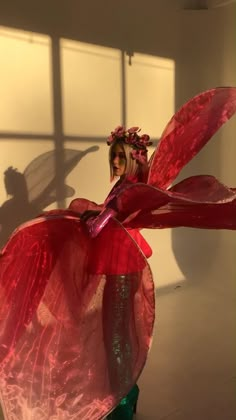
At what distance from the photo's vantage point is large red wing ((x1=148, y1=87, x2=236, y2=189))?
3.04 feet

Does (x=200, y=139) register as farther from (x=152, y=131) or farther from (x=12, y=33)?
(x=152, y=131)

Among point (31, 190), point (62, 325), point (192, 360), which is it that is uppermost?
point (31, 190)

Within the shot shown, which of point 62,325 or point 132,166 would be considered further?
point 132,166

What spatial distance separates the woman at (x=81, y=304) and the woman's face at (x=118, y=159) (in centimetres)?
24

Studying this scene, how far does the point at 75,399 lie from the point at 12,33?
1197 millimetres

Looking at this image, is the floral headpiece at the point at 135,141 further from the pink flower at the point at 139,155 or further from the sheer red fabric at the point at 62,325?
the sheer red fabric at the point at 62,325

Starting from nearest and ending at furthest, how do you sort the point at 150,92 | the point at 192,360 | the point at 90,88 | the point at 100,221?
1. the point at 100,221
2. the point at 192,360
3. the point at 90,88
4. the point at 150,92

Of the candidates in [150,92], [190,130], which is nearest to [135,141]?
[190,130]

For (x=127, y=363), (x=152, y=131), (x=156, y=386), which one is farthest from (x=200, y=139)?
(x=152, y=131)

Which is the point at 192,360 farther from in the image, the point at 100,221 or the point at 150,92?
the point at 150,92

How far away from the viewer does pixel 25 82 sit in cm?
157

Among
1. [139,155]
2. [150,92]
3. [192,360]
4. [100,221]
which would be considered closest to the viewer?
[100,221]

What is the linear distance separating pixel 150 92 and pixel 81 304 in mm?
1333

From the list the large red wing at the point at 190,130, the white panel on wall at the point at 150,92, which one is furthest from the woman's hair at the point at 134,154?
the white panel on wall at the point at 150,92
